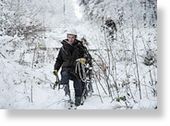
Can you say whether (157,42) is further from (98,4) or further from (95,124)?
(95,124)

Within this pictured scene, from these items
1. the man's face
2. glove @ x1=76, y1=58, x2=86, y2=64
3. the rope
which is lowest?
the rope

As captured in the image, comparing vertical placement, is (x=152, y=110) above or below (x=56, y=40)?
below

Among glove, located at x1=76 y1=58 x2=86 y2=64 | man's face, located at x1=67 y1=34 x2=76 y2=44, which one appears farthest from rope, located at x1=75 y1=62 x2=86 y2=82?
man's face, located at x1=67 y1=34 x2=76 y2=44

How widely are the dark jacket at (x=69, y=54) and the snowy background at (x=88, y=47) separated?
0.03 meters

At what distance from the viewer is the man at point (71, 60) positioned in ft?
5.55

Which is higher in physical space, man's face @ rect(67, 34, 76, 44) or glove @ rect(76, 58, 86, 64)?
man's face @ rect(67, 34, 76, 44)

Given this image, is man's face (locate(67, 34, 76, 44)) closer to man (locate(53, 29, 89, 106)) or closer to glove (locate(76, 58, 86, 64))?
man (locate(53, 29, 89, 106))

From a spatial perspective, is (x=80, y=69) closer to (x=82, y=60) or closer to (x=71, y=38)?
(x=82, y=60)

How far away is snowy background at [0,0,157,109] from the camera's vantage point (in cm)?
169

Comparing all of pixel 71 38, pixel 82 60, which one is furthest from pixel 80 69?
pixel 71 38

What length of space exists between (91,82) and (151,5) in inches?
23.2

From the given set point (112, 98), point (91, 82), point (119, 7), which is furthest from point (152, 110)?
point (119, 7)

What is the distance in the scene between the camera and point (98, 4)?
1691mm

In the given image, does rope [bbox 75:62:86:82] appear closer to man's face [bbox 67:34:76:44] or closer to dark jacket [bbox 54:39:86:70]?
dark jacket [bbox 54:39:86:70]
